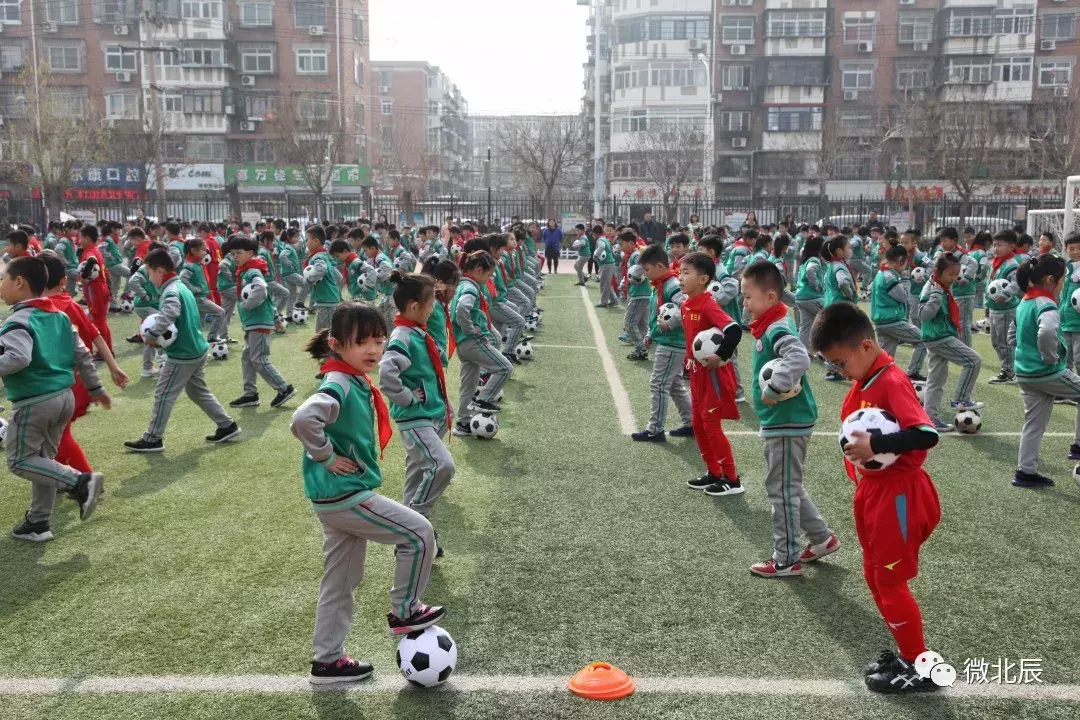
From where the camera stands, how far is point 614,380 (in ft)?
41.3

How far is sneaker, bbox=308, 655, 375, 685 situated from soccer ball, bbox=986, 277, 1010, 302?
34.1ft

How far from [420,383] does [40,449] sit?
2.64 meters

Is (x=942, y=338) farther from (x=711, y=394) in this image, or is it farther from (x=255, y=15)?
(x=255, y=15)

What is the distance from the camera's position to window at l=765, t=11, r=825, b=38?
59.3 meters

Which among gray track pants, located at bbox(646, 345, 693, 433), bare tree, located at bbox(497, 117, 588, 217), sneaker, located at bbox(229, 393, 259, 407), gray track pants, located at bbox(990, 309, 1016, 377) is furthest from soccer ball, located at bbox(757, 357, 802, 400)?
bare tree, located at bbox(497, 117, 588, 217)

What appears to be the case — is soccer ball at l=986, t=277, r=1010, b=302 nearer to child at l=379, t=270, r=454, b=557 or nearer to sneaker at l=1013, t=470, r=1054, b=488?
A: sneaker at l=1013, t=470, r=1054, b=488

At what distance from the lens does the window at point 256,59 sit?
191 feet

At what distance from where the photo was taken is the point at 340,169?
1957 inches

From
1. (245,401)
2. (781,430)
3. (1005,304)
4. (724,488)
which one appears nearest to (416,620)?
(781,430)

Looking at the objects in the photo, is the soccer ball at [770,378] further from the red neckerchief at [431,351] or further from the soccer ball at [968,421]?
the soccer ball at [968,421]

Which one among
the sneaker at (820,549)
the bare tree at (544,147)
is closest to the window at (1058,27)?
the bare tree at (544,147)

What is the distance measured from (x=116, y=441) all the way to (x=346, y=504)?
5.85 m

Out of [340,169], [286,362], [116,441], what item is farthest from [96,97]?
[116,441]

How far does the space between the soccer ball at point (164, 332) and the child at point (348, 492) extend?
4.29 m
